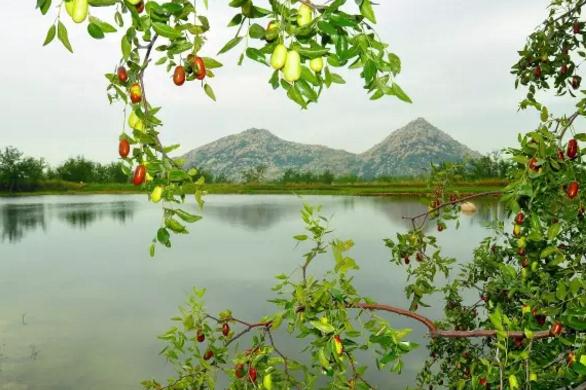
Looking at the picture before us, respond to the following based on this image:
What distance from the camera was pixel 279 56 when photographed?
998mm

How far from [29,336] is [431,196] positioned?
1337 centimetres

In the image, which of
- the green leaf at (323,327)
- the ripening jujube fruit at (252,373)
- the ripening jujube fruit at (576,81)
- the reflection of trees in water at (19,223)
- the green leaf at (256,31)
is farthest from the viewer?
the reflection of trees in water at (19,223)

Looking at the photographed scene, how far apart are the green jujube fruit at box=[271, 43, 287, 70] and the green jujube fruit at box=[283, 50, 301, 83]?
0.5 inches

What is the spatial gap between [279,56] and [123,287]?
20074 millimetres

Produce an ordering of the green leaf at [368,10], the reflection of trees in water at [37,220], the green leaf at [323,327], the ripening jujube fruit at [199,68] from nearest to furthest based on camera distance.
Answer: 1. the green leaf at [368,10]
2. the ripening jujube fruit at [199,68]
3. the green leaf at [323,327]
4. the reflection of trees in water at [37,220]

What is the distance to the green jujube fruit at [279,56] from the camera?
99cm

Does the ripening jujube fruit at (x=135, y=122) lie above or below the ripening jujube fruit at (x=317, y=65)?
below

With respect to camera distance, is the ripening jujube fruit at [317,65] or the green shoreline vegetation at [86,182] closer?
the ripening jujube fruit at [317,65]

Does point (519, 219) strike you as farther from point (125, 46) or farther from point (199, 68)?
point (125, 46)

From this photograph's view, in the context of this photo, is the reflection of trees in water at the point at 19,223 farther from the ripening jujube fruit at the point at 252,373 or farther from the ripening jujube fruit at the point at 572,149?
the ripening jujube fruit at the point at 572,149

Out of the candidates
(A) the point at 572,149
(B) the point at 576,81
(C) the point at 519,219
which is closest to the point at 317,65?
(A) the point at 572,149

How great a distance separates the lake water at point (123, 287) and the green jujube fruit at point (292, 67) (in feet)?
2.31

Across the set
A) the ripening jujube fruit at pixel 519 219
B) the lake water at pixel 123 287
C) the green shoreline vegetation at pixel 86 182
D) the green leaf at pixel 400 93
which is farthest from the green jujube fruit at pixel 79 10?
the green shoreline vegetation at pixel 86 182

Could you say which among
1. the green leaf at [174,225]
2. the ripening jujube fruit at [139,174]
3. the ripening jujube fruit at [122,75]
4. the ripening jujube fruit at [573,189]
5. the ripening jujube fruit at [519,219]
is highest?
the ripening jujube fruit at [122,75]
